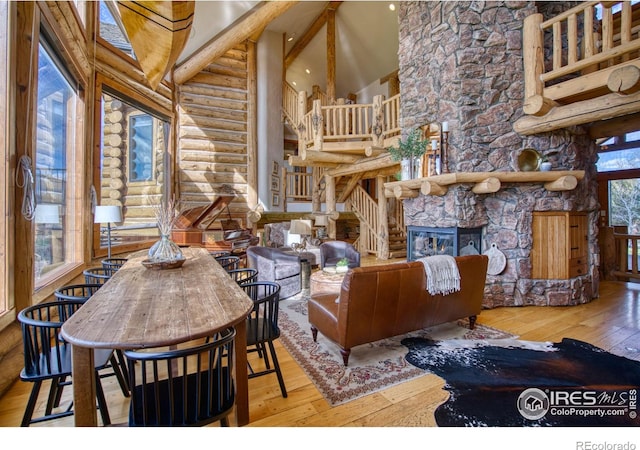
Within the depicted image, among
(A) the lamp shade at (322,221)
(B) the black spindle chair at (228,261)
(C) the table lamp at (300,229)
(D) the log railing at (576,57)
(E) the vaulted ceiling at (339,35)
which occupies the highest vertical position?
(E) the vaulted ceiling at (339,35)

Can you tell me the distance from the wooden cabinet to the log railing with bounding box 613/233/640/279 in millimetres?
2108

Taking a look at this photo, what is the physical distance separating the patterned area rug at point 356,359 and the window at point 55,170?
244 centimetres

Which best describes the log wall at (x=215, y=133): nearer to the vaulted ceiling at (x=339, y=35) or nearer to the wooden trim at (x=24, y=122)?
the vaulted ceiling at (x=339, y=35)

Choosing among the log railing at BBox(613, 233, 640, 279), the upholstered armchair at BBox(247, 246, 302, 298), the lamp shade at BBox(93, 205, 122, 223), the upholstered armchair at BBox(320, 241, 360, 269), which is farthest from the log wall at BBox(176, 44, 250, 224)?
the log railing at BBox(613, 233, 640, 279)

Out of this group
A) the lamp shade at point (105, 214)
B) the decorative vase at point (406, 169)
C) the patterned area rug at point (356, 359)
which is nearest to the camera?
the patterned area rug at point (356, 359)

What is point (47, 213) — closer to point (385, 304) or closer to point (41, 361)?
point (41, 361)

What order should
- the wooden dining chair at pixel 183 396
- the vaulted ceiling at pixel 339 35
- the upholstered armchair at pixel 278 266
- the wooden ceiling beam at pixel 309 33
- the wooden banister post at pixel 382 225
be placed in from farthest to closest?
the wooden ceiling beam at pixel 309 33
the wooden banister post at pixel 382 225
the vaulted ceiling at pixel 339 35
the upholstered armchair at pixel 278 266
the wooden dining chair at pixel 183 396

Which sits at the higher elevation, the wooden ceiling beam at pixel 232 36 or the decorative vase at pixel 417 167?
the wooden ceiling beam at pixel 232 36

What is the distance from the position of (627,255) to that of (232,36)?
8389 mm

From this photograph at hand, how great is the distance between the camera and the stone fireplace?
404 cm

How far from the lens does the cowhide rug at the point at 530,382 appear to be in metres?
1.89

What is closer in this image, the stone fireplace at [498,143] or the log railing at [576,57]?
the log railing at [576,57]

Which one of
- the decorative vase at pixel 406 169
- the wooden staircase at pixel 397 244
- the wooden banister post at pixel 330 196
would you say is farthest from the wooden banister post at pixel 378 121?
the wooden staircase at pixel 397 244
